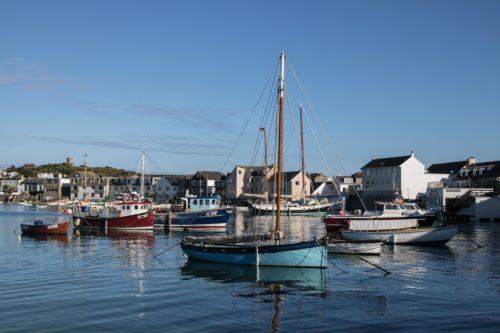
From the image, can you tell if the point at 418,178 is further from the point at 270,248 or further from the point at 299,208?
the point at 270,248

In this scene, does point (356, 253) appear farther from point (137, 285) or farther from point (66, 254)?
point (66, 254)

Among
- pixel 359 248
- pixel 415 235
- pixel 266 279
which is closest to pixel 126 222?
pixel 415 235

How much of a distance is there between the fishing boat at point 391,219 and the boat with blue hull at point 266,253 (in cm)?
2047

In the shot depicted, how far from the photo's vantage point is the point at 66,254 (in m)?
41.2

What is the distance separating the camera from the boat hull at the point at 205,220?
65.1 meters

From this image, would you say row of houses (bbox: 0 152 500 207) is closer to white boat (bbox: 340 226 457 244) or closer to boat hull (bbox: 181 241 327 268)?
white boat (bbox: 340 226 457 244)

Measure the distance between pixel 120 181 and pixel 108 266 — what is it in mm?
155117

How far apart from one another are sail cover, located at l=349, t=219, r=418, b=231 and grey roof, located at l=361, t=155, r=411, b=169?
60.2m

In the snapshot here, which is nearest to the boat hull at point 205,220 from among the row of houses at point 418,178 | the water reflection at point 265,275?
the water reflection at point 265,275

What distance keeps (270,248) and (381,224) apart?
22374 millimetres

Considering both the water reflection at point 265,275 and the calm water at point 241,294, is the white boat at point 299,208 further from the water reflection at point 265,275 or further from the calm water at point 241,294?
the water reflection at point 265,275

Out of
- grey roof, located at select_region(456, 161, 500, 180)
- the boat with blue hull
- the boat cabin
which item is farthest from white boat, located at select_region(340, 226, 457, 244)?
grey roof, located at select_region(456, 161, 500, 180)

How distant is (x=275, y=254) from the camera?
32.4 metres

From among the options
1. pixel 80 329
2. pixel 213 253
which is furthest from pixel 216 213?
pixel 80 329
